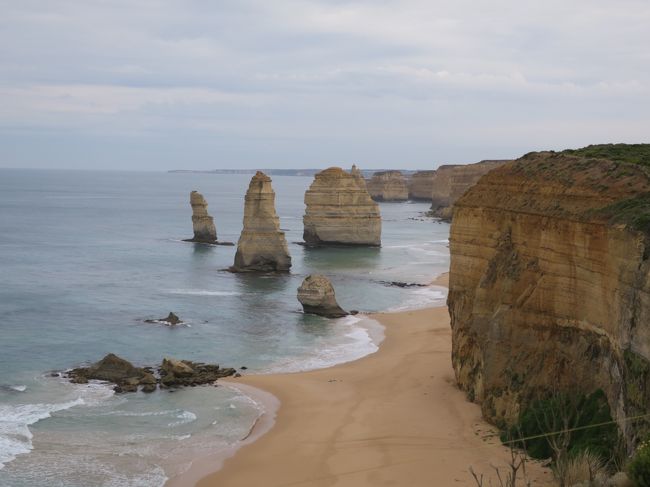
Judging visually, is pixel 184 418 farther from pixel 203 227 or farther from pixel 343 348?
pixel 203 227

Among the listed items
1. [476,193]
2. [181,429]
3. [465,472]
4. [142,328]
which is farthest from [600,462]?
[142,328]

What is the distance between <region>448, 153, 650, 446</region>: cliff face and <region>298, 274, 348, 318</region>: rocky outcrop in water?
18.1m

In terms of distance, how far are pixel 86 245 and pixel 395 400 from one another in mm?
59999

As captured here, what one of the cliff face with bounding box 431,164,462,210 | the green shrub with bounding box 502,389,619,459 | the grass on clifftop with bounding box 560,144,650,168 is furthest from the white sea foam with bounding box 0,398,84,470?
the cliff face with bounding box 431,164,462,210

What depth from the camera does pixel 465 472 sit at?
20531 millimetres

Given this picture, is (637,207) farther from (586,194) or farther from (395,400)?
(395,400)

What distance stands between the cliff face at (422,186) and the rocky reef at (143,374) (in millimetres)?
160612

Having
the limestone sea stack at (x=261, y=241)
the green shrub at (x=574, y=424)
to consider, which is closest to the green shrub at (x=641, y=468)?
the green shrub at (x=574, y=424)

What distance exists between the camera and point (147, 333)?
40500 millimetres

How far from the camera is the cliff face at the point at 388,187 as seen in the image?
180712 mm

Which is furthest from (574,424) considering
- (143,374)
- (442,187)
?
(442,187)

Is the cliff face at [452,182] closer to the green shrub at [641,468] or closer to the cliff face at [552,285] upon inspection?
the cliff face at [552,285]

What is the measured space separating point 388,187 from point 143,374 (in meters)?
150

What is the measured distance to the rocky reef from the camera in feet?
102
